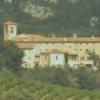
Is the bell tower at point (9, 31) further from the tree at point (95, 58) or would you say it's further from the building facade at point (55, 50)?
the tree at point (95, 58)

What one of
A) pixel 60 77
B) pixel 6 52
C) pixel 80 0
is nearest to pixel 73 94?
pixel 60 77

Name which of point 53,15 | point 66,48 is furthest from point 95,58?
point 53,15

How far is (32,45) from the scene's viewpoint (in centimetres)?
7175

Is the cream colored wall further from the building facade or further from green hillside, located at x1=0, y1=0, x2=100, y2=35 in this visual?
green hillside, located at x1=0, y1=0, x2=100, y2=35

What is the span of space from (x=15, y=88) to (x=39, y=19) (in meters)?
98.0

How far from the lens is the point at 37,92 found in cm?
930

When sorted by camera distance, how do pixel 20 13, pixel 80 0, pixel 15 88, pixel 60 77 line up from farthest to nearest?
pixel 80 0, pixel 20 13, pixel 60 77, pixel 15 88

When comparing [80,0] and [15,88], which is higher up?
[80,0]

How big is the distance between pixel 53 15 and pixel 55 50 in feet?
144

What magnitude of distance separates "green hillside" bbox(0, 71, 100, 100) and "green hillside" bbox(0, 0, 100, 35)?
8838cm

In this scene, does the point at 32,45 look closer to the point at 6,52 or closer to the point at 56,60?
the point at 56,60

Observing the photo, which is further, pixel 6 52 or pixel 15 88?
pixel 6 52

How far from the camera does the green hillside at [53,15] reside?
10231 cm

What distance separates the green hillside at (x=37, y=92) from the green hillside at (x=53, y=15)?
3480 inches
